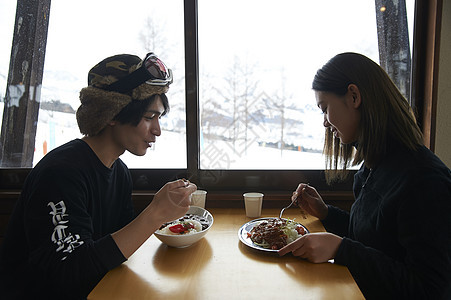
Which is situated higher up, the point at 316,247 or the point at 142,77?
the point at 142,77

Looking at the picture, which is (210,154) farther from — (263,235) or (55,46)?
(55,46)

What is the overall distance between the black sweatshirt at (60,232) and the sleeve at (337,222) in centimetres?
97

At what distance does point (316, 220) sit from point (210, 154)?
32.6 inches

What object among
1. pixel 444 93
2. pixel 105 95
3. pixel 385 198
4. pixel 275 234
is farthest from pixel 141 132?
pixel 444 93

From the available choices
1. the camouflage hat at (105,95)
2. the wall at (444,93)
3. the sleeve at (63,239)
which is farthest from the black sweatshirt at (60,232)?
the wall at (444,93)

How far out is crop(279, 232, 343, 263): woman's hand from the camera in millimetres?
1104

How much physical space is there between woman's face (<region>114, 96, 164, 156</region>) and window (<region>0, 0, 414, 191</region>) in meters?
0.72

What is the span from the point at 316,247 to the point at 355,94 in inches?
22.7

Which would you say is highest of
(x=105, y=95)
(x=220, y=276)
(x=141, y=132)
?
(x=105, y=95)

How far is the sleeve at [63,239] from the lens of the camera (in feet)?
3.16

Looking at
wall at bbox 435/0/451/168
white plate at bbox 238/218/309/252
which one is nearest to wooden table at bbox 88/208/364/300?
white plate at bbox 238/218/309/252

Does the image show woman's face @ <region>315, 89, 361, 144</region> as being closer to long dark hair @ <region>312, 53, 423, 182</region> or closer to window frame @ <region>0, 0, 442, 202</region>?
long dark hair @ <region>312, 53, 423, 182</region>

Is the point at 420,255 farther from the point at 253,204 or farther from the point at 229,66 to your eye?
the point at 229,66

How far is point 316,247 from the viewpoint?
3.66ft
